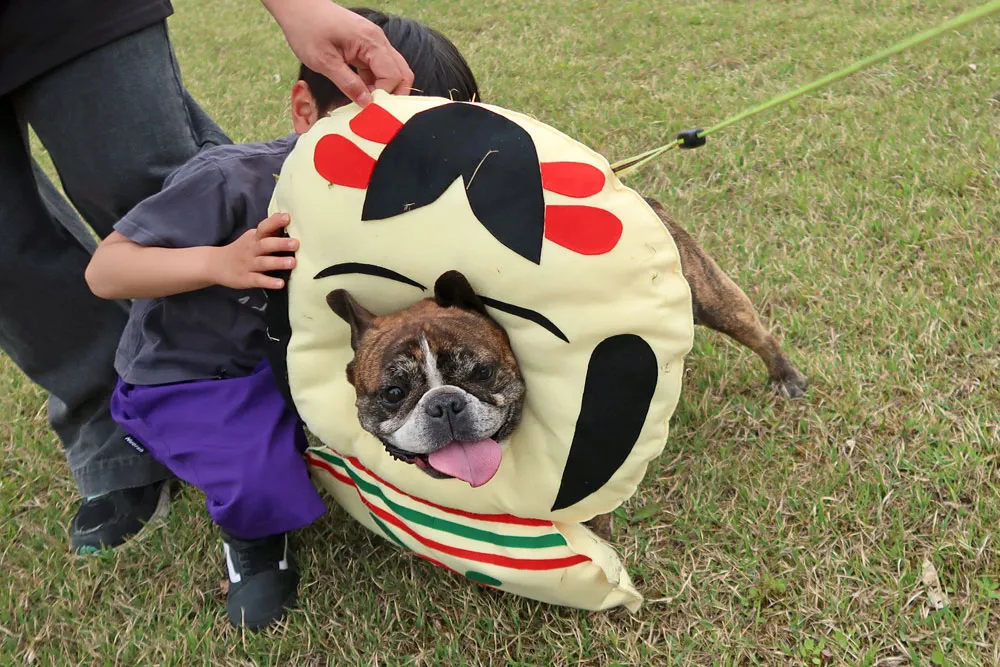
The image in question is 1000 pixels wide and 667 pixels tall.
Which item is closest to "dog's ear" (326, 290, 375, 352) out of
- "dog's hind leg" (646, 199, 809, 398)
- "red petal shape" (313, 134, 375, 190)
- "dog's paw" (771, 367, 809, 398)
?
"red petal shape" (313, 134, 375, 190)

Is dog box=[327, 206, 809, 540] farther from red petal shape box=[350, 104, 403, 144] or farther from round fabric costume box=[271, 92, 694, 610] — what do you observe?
red petal shape box=[350, 104, 403, 144]

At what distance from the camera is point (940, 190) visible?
150 inches

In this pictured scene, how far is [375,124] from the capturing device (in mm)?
1921

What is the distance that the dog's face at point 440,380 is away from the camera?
1.78 metres

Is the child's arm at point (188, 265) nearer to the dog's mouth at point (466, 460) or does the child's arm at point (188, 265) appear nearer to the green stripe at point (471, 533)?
the dog's mouth at point (466, 460)

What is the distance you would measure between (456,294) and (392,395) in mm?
294

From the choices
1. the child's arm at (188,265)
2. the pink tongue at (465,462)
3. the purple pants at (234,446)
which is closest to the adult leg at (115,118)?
the child's arm at (188,265)

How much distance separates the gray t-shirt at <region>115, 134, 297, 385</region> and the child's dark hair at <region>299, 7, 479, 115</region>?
0.25 meters

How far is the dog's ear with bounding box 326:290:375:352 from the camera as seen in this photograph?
75.5 inches

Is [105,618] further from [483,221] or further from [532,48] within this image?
[532,48]

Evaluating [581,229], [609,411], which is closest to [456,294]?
[581,229]

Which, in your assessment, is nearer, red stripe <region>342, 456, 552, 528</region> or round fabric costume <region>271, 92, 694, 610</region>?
round fabric costume <region>271, 92, 694, 610</region>

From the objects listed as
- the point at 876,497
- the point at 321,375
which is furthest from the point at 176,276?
the point at 876,497

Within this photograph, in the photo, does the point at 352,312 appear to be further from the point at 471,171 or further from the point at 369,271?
the point at 471,171
